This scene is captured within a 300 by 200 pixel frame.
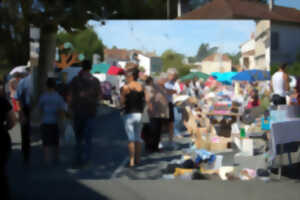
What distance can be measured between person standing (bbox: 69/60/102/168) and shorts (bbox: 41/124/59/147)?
267 mm

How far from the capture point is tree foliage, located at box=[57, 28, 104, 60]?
20.5 ft

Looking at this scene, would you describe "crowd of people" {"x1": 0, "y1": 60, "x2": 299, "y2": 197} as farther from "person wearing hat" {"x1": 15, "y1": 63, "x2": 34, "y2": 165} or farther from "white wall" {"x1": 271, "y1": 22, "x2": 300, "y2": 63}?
"white wall" {"x1": 271, "y1": 22, "x2": 300, "y2": 63}

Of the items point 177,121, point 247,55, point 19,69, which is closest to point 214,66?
point 247,55

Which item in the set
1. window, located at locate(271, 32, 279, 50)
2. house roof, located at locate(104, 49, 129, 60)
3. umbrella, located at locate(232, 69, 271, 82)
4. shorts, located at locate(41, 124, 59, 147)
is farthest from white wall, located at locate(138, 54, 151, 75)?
window, located at locate(271, 32, 279, 50)

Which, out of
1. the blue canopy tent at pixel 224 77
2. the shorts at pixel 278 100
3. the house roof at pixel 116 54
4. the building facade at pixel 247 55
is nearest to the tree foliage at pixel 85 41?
the house roof at pixel 116 54

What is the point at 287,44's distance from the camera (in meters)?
6.53

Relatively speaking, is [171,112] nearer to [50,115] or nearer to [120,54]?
[120,54]

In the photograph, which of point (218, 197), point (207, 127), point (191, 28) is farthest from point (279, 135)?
point (191, 28)

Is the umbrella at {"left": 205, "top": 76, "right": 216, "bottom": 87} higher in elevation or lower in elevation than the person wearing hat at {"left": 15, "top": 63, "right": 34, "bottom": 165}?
higher

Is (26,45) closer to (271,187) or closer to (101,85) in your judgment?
(101,85)

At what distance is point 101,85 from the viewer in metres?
6.27

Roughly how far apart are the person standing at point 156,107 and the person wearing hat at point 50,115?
3.93 feet

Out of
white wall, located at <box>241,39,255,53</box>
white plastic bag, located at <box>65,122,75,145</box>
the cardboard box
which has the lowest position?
the cardboard box

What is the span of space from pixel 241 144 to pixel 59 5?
130 inches
